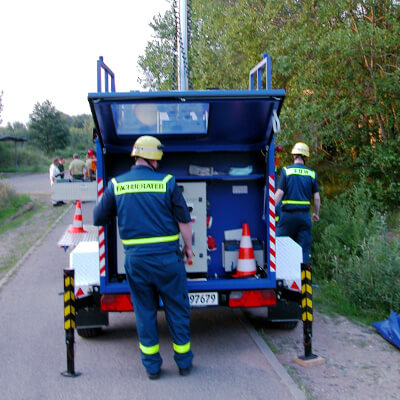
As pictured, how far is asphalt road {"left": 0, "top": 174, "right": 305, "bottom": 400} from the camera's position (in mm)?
4488

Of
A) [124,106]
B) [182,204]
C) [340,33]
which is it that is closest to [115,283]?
[182,204]

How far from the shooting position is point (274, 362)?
505 cm

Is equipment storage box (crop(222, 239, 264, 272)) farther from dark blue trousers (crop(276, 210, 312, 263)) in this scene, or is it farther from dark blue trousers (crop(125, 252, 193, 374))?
dark blue trousers (crop(276, 210, 312, 263))

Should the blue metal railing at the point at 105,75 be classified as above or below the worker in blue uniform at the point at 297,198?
above

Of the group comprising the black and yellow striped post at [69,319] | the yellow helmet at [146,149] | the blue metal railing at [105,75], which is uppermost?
the blue metal railing at [105,75]

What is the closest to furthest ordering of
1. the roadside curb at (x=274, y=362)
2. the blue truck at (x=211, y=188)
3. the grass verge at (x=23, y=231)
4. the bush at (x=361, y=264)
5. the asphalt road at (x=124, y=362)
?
the roadside curb at (x=274, y=362) < the asphalt road at (x=124, y=362) < the blue truck at (x=211, y=188) < the bush at (x=361, y=264) < the grass verge at (x=23, y=231)

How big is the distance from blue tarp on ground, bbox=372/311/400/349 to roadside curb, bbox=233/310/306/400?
4.36 ft

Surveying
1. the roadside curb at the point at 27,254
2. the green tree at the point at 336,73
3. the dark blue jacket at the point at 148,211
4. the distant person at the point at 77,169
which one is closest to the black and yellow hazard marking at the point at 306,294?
the dark blue jacket at the point at 148,211

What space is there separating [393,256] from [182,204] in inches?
131

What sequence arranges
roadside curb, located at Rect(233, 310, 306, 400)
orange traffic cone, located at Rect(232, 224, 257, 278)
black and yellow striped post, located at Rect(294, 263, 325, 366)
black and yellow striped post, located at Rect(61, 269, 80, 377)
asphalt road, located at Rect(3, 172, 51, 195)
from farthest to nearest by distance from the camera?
1. asphalt road, located at Rect(3, 172, 51, 195)
2. orange traffic cone, located at Rect(232, 224, 257, 278)
3. black and yellow striped post, located at Rect(294, 263, 325, 366)
4. black and yellow striped post, located at Rect(61, 269, 80, 377)
5. roadside curb, located at Rect(233, 310, 306, 400)

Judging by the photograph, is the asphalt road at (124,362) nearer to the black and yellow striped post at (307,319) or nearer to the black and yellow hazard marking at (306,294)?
the black and yellow striped post at (307,319)

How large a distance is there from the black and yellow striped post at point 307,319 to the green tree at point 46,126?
7196cm

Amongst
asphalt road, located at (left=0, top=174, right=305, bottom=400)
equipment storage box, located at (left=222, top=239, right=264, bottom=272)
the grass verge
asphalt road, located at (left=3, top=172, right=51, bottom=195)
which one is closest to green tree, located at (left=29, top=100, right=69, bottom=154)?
asphalt road, located at (left=3, top=172, right=51, bottom=195)

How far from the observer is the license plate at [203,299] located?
5.33 m
